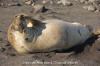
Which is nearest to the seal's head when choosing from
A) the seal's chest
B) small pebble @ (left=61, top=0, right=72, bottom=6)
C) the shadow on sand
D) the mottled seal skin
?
the mottled seal skin

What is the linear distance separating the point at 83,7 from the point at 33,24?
5.00 metres

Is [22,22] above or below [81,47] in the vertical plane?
above

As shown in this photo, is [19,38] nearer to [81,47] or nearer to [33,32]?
[33,32]

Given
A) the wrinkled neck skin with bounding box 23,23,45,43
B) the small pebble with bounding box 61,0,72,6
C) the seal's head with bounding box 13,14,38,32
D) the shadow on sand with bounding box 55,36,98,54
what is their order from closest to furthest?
the seal's head with bounding box 13,14,38,32 < the wrinkled neck skin with bounding box 23,23,45,43 < the shadow on sand with bounding box 55,36,98,54 < the small pebble with bounding box 61,0,72,6

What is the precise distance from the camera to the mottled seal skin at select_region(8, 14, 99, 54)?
4.85 metres

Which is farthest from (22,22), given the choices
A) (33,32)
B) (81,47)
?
(81,47)

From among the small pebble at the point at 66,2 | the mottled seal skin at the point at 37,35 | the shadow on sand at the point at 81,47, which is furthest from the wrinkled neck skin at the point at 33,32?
the small pebble at the point at 66,2

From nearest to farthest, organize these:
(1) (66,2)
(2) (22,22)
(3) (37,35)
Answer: (2) (22,22) → (3) (37,35) → (1) (66,2)

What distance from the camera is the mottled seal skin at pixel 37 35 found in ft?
15.9

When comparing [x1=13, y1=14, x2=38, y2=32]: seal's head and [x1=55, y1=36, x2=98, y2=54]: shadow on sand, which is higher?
[x1=13, y1=14, x2=38, y2=32]: seal's head

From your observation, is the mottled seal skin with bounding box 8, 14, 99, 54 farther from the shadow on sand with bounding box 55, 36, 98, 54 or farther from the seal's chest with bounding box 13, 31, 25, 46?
the shadow on sand with bounding box 55, 36, 98, 54

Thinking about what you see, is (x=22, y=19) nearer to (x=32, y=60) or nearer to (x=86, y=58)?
(x=32, y=60)

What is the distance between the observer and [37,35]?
193 inches

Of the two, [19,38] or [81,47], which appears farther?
[81,47]
